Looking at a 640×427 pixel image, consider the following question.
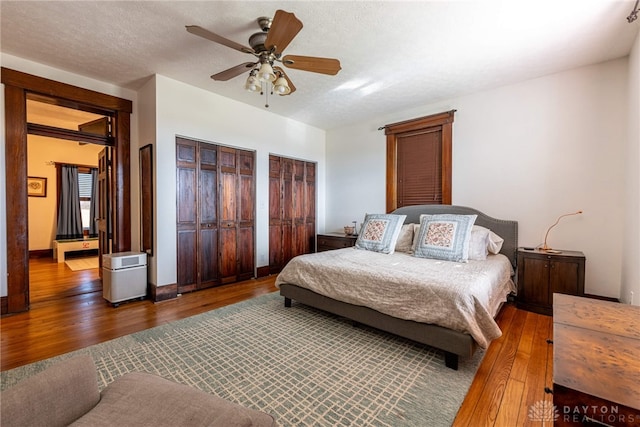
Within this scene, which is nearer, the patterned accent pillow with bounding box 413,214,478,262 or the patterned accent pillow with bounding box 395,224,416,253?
the patterned accent pillow with bounding box 413,214,478,262

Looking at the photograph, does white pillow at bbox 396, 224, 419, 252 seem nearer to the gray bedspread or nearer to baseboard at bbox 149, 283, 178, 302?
the gray bedspread

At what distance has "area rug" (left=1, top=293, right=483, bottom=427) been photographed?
159 cm

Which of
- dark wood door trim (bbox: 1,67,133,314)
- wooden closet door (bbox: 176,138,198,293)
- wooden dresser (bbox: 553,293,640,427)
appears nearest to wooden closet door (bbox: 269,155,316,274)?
wooden closet door (bbox: 176,138,198,293)

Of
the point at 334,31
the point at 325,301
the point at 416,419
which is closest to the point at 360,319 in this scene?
the point at 325,301

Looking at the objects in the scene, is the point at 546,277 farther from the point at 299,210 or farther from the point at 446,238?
the point at 299,210

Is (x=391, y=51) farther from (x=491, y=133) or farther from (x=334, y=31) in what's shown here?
(x=491, y=133)

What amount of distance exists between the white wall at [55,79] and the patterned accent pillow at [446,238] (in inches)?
151

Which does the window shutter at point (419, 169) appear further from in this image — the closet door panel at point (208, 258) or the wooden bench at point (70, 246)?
the wooden bench at point (70, 246)

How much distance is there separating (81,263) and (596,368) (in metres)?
7.61

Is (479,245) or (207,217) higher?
(207,217)

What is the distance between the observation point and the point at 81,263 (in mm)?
5629

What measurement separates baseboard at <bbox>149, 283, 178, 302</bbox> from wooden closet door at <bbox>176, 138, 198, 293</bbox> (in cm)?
10

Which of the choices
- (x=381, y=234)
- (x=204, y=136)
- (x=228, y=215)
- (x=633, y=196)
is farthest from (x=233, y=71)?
(x=633, y=196)

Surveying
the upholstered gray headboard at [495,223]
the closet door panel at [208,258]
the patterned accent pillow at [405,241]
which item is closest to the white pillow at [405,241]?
the patterned accent pillow at [405,241]
